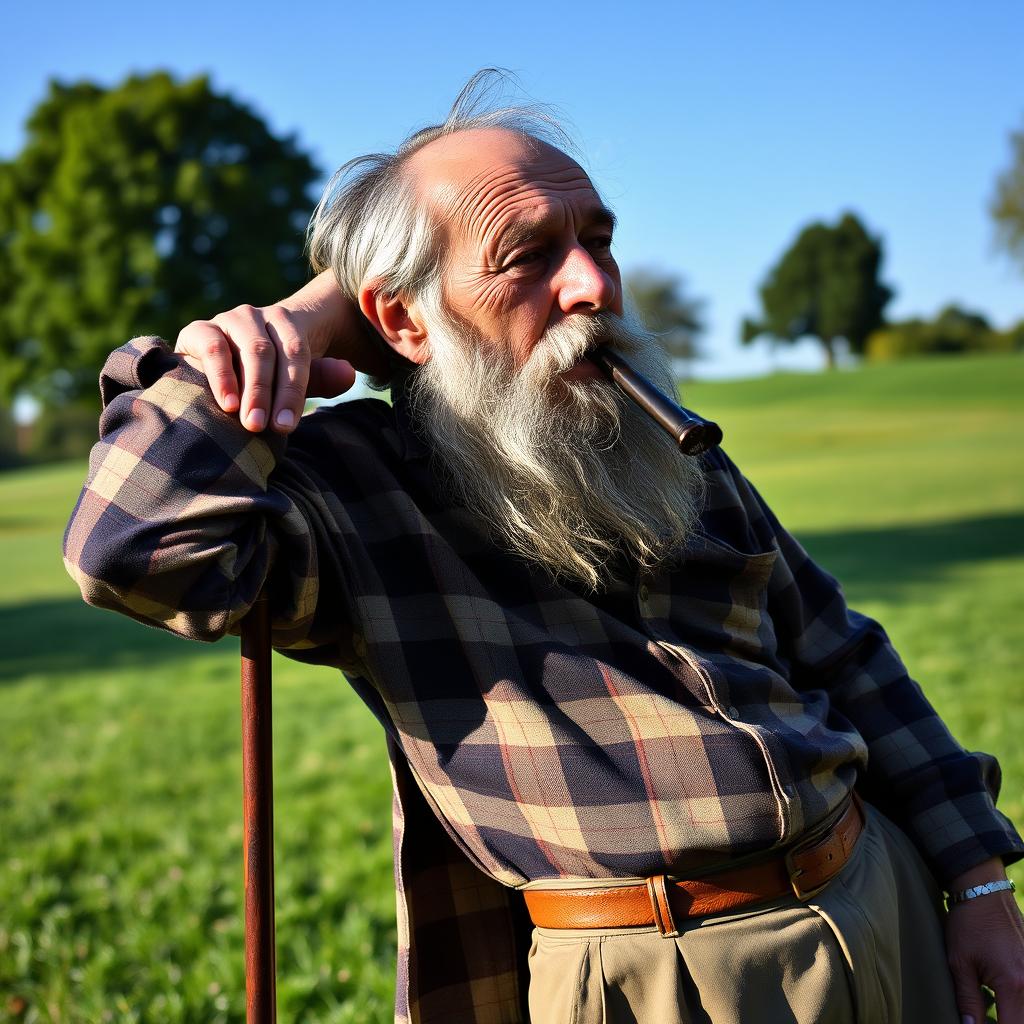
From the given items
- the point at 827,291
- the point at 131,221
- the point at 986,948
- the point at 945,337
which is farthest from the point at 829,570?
the point at 827,291

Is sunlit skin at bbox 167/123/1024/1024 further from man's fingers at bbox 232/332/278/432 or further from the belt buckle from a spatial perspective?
the belt buckle

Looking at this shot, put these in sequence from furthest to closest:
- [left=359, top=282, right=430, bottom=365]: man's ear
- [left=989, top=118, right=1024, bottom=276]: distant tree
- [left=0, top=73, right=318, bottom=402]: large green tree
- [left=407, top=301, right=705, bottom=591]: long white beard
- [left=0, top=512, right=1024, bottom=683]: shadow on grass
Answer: [left=989, top=118, right=1024, bottom=276]: distant tree < [left=0, top=73, right=318, bottom=402]: large green tree < [left=0, top=512, right=1024, bottom=683]: shadow on grass < [left=359, top=282, right=430, bottom=365]: man's ear < [left=407, top=301, right=705, bottom=591]: long white beard

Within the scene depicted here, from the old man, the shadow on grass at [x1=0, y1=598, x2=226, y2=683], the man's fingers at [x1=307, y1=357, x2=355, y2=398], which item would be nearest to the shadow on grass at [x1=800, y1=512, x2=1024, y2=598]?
the shadow on grass at [x1=0, y1=598, x2=226, y2=683]

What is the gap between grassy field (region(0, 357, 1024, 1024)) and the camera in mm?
3223

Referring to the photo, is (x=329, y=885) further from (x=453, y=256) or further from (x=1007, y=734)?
(x=1007, y=734)

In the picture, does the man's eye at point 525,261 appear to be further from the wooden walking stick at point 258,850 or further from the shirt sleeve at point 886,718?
the wooden walking stick at point 258,850

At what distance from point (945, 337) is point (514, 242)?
54.4 metres

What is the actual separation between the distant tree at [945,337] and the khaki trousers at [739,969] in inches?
2108

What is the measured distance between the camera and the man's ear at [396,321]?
1.92 meters

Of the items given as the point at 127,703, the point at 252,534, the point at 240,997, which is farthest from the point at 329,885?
the point at 127,703

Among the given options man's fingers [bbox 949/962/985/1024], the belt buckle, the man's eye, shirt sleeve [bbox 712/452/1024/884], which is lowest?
man's fingers [bbox 949/962/985/1024]

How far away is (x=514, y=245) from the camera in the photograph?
182 centimetres

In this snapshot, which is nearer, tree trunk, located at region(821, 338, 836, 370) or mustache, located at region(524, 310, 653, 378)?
mustache, located at region(524, 310, 653, 378)

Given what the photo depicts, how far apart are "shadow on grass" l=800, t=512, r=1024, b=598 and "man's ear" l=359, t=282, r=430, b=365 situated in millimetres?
8248
